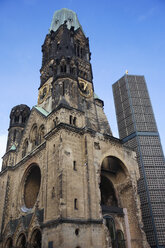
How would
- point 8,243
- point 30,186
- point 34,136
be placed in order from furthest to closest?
point 34,136, point 30,186, point 8,243

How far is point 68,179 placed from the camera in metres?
21.6

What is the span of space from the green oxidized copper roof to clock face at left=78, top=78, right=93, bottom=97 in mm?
15492

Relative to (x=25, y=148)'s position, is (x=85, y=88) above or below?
above

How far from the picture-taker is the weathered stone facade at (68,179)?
2050 centimetres

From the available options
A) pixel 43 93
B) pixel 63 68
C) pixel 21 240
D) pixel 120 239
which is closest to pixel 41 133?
pixel 43 93

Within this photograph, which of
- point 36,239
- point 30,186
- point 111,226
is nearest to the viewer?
point 36,239

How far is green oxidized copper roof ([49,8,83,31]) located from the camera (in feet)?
151

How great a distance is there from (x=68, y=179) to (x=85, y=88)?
58.6 ft

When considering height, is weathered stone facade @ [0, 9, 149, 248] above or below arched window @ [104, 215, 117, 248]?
above

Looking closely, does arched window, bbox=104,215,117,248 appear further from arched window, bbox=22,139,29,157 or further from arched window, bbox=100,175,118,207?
arched window, bbox=22,139,29,157

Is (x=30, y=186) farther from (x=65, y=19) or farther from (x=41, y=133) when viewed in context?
(x=65, y=19)

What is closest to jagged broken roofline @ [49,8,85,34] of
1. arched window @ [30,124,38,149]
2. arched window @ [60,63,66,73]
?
arched window @ [60,63,66,73]

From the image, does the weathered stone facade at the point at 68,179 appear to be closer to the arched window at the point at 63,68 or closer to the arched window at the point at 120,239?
the arched window at the point at 120,239

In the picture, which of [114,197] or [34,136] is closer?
[114,197]
